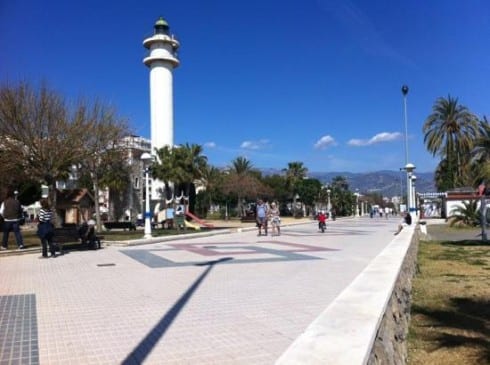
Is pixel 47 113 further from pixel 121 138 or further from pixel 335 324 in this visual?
pixel 335 324

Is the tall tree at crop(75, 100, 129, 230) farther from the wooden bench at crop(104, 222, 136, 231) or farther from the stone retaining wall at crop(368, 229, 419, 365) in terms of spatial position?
the stone retaining wall at crop(368, 229, 419, 365)

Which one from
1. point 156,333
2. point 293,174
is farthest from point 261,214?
point 293,174

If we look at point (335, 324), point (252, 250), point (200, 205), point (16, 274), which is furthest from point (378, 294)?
point (200, 205)

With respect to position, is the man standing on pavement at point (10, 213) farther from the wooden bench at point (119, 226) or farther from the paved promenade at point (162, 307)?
the wooden bench at point (119, 226)

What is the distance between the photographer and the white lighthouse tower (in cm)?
5109

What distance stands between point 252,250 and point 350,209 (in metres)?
81.6

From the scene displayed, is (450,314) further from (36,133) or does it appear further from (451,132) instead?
(451,132)

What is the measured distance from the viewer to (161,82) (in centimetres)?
5225

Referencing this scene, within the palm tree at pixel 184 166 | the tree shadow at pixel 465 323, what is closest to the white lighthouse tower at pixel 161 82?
the palm tree at pixel 184 166

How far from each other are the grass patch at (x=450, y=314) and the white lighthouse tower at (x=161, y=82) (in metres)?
39.7

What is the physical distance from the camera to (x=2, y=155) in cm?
2472

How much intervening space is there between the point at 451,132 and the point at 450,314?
4979cm

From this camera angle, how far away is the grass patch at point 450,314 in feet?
18.8

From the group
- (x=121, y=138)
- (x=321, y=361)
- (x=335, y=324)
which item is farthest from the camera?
(x=121, y=138)
